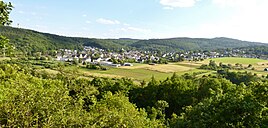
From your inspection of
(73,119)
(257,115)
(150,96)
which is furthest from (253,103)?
(150,96)

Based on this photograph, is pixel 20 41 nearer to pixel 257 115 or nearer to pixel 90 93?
pixel 90 93

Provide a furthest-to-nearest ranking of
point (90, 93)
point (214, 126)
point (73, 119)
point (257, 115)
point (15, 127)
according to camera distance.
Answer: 1. point (90, 93)
2. point (214, 126)
3. point (257, 115)
4. point (73, 119)
5. point (15, 127)

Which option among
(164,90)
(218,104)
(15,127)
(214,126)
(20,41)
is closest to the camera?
(15,127)

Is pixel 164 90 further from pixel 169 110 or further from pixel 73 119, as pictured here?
pixel 73 119

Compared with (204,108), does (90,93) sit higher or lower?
lower

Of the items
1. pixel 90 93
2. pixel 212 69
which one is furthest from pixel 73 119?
pixel 212 69

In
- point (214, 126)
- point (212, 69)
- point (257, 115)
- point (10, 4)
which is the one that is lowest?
point (212, 69)

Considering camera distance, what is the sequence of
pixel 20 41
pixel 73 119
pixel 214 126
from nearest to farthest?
pixel 73 119 < pixel 214 126 < pixel 20 41

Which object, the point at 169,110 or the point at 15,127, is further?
the point at 169,110

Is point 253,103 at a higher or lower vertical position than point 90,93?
higher
